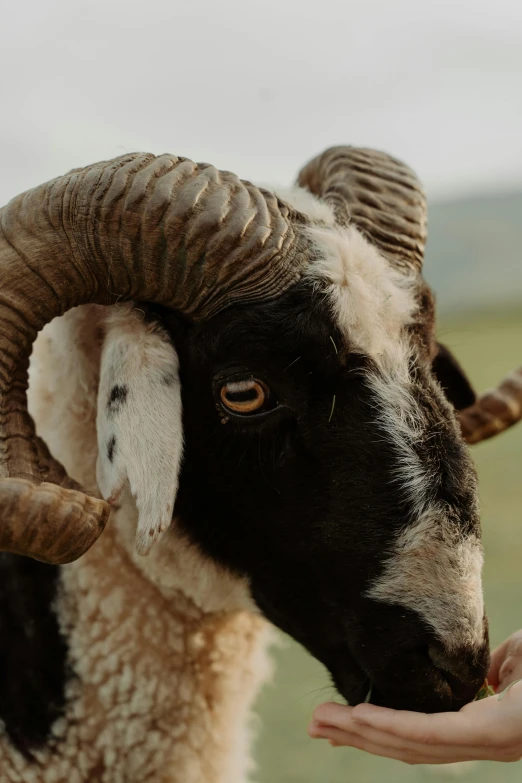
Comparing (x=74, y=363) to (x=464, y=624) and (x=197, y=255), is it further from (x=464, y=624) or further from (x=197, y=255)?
(x=464, y=624)

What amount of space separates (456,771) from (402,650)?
531 centimetres

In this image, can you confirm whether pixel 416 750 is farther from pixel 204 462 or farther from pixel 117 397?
pixel 117 397

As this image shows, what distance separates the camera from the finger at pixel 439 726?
2.51 meters

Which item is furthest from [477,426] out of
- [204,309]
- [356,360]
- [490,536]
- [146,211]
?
[490,536]

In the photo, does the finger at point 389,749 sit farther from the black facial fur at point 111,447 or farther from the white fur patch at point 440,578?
the black facial fur at point 111,447

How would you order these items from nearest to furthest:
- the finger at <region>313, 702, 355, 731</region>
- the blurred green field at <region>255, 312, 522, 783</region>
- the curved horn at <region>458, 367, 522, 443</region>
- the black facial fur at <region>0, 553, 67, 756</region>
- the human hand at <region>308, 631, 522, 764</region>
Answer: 1. the human hand at <region>308, 631, 522, 764</region>
2. the finger at <region>313, 702, 355, 731</region>
3. the black facial fur at <region>0, 553, 67, 756</region>
4. the curved horn at <region>458, 367, 522, 443</region>
5. the blurred green field at <region>255, 312, 522, 783</region>

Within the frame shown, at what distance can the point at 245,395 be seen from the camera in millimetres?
2750

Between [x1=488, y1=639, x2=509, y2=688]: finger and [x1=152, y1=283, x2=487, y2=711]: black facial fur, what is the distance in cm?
46

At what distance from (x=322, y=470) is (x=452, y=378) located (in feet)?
4.15

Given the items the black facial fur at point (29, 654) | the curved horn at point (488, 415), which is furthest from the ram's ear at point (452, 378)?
the black facial fur at point (29, 654)

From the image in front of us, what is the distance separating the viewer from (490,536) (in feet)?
45.5

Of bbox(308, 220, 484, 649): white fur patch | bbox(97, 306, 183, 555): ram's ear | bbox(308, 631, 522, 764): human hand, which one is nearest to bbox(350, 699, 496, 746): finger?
bbox(308, 631, 522, 764): human hand

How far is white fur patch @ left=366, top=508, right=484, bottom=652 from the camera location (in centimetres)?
259

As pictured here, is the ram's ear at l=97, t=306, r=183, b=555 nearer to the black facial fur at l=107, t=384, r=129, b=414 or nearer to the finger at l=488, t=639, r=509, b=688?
the black facial fur at l=107, t=384, r=129, b=414
